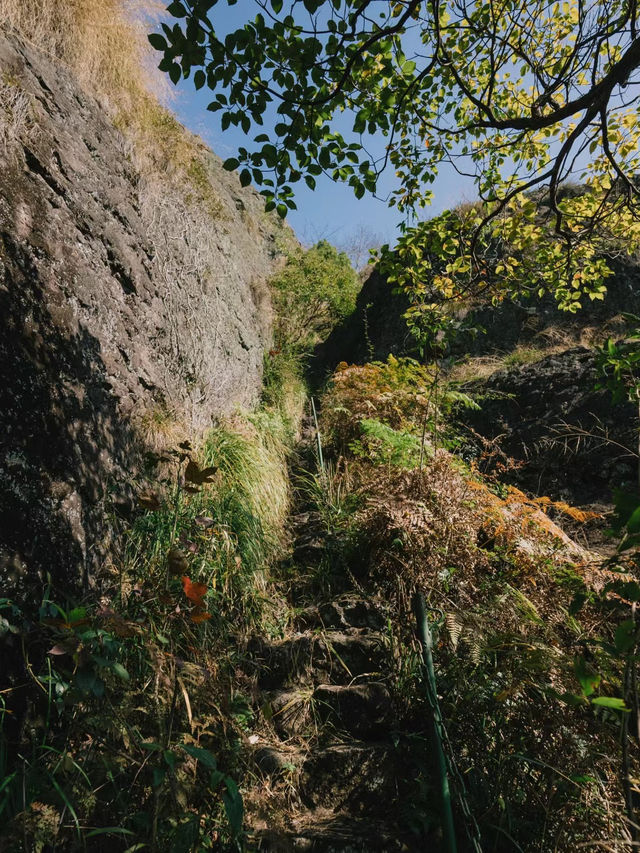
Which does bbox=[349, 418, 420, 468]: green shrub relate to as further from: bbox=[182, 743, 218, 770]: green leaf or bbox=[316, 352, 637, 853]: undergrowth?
bbox=[182, 743, 218, 770]: green leaf

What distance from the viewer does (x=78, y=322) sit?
2939mm

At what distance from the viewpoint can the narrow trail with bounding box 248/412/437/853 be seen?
2.06 m

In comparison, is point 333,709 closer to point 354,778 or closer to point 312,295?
point 354,778

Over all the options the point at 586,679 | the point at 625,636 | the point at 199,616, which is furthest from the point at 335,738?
the point at 625,636

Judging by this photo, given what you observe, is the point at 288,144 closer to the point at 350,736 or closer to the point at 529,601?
the point at 529,601

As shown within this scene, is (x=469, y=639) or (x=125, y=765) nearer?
(x=125, y=765)

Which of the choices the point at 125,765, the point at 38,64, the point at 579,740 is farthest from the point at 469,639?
the point at 38,64

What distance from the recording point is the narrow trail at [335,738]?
2.06m

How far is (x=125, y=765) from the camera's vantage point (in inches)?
73.5

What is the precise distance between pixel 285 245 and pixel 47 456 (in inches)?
366

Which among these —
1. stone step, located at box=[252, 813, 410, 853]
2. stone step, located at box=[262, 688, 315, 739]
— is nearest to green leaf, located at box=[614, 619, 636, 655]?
stone step, located at box=[252, 813, 410, 853]

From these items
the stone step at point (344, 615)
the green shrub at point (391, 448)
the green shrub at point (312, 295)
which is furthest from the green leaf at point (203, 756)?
the green shrub at point (312, 295)

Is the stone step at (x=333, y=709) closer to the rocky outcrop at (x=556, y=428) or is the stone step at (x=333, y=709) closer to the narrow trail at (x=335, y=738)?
the narrow trail at (x=335, y=738)

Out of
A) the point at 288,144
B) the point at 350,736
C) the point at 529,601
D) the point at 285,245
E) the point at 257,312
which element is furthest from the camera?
the point at 285,245
